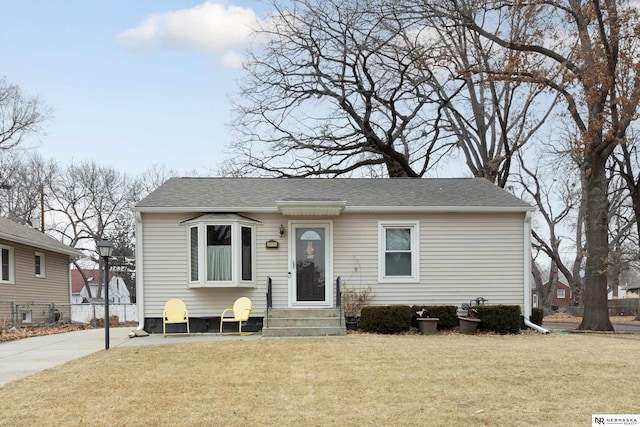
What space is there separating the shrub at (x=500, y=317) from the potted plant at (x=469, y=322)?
12 cm

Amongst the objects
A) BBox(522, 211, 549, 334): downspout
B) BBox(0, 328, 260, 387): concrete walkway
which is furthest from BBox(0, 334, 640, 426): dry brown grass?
BBox(522, 211, 549, 334): downspout

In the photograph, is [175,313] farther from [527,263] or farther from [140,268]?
[527,263]

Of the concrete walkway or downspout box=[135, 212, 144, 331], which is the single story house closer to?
the concrete walkway

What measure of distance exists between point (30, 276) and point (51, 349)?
10841 millimetres

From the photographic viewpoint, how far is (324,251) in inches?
561

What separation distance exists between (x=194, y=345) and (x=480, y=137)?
20264mm

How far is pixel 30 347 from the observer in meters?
11.9

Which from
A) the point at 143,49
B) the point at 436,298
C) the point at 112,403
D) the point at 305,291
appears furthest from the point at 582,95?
the point at 112,403

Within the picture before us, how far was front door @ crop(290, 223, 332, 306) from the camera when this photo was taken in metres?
14.1

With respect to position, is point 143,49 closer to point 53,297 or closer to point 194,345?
point 194,345

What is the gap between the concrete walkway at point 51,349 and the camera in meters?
8.88

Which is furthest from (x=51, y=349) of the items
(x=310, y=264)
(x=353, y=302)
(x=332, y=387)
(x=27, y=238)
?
(x=27, y=238)

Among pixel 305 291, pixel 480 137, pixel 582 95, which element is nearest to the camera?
pixel 305 291

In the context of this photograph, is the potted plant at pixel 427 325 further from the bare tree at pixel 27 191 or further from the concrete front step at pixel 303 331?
the bare tree at pixel 27 191
